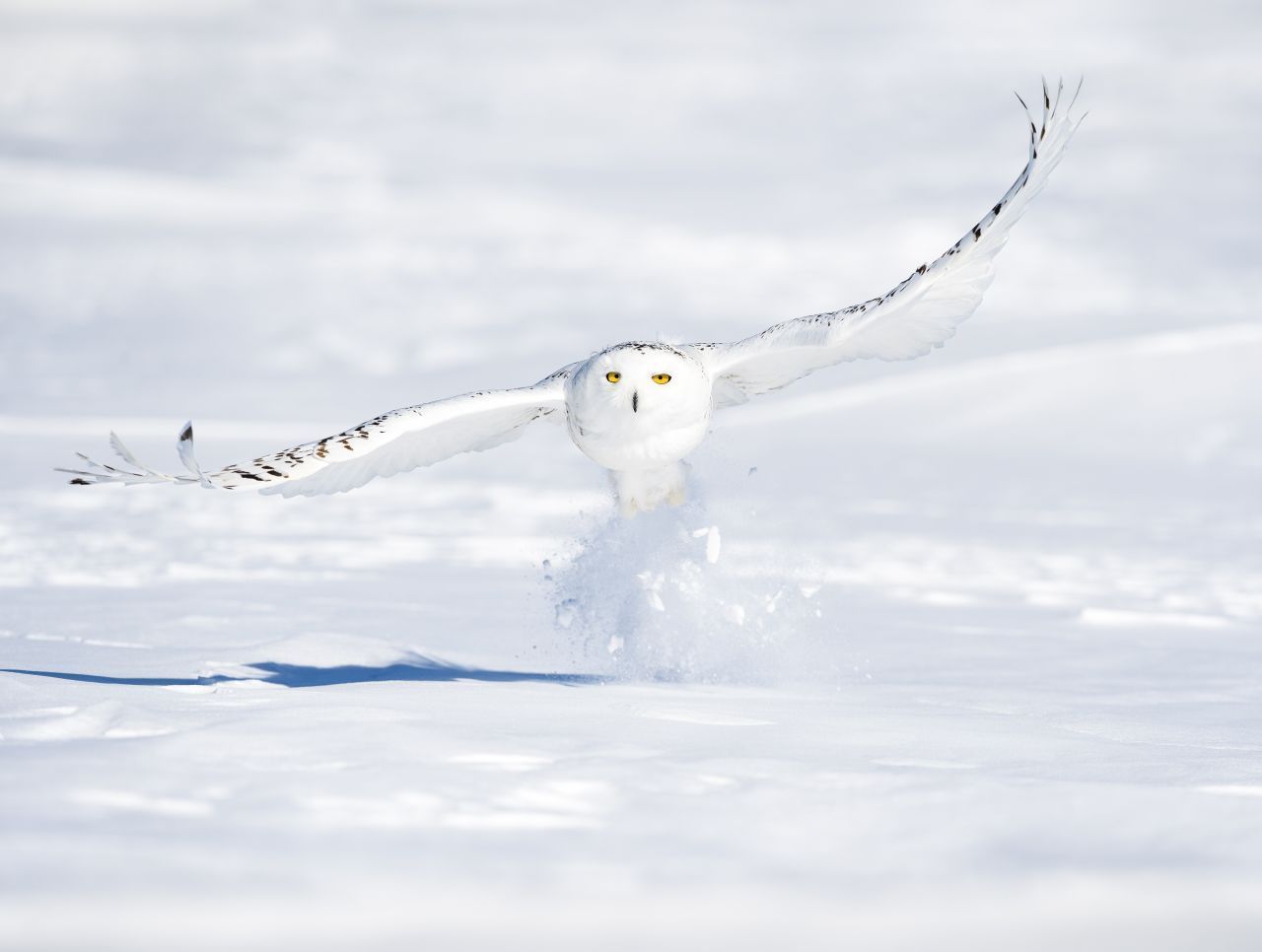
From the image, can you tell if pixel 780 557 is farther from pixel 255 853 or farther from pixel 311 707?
pixel 255 853

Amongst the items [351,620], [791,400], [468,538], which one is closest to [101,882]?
[351,620]

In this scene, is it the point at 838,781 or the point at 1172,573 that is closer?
the point at 838,781

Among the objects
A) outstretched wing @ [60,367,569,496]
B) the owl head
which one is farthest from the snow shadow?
the owl head

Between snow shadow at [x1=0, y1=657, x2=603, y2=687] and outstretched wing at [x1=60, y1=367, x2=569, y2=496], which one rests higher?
outstretched wing at [x1=60, y1=367, x2=569, y2=496]

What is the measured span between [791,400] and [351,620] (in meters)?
24.5

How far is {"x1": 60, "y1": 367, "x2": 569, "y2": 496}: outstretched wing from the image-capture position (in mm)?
6234

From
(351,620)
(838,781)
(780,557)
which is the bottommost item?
(838,781)

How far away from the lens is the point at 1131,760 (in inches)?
200

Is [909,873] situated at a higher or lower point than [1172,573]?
lower

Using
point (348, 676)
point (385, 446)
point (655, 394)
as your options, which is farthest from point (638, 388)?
point (348, 676)

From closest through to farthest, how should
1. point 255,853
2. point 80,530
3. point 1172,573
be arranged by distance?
1. point 255,853
2. point 1172,573
3. point 80,530

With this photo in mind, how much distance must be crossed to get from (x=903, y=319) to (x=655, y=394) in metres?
1.30

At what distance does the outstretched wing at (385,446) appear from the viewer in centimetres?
623

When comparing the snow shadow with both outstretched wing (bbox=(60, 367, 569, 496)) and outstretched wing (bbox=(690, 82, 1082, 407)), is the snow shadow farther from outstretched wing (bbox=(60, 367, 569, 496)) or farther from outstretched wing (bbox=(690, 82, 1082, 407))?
outstretched wing (bbox=(690, 82, 1082, 407))
